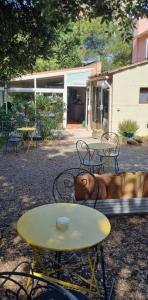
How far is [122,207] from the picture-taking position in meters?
5.55

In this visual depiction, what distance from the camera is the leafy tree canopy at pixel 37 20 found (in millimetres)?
3738

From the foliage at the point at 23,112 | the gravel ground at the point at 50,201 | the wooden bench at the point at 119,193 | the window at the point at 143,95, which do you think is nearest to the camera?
the gravel ground at the point at 50,201

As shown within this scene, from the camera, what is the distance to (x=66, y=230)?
3.21 metres

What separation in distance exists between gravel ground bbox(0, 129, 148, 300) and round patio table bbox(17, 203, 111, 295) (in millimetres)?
539

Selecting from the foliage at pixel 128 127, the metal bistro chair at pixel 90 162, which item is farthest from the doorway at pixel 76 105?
the metal bistro chair at pixel 90 162

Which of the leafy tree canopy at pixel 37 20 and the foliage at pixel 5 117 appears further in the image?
the foliage at pixel 5 117

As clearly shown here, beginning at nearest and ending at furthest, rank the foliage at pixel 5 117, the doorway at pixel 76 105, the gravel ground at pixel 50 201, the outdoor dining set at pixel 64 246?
the outdoor dining set at pixel 64 246
the gravel ground at pixel 50 201
the foliage at pixel 5 117
the doorway at pixel 76 105

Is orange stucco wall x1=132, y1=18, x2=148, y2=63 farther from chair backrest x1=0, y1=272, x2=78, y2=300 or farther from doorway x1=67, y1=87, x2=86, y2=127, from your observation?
chair backrest x1=0, y1=272, x2=78, y2=300

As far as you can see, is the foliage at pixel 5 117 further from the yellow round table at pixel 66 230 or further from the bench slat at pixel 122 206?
the yellow round table at pixel 66 230

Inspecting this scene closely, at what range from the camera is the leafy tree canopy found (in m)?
3.74

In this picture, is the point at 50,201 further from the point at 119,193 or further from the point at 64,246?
the point at 64,246

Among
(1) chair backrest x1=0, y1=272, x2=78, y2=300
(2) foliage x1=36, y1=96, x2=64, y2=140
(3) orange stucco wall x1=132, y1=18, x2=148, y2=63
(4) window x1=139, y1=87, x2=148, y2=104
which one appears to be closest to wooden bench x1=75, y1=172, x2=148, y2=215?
(1) chair backrest x1=0, y1=272, x2=78, y2=300

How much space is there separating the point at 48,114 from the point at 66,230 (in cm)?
1185

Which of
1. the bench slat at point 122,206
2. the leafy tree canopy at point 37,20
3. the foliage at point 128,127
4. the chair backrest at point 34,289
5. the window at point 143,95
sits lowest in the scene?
the bench slat at point 122,206
